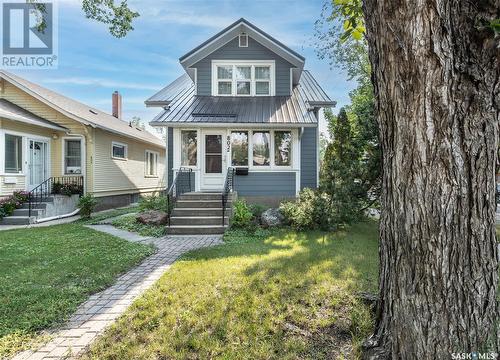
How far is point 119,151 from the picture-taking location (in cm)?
1722

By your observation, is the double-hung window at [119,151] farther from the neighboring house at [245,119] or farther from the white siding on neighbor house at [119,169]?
the neighboring house at [245,119]

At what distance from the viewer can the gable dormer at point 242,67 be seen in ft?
42.1

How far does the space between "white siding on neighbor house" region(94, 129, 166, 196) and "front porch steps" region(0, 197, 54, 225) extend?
9.12 feet

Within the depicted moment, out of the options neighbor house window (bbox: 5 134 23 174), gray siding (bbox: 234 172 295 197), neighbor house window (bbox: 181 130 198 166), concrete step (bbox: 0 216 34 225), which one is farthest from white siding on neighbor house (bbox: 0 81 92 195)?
gray siding (bbox: 234 172 295 197)

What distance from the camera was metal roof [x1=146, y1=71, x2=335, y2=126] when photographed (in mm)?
11266

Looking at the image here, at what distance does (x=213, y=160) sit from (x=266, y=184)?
238 cm

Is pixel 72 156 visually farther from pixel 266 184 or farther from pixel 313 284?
pixel 313 284

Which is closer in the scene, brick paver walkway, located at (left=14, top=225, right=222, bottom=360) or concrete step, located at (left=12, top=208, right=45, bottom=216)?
brick paver walkway, located at (left=14, top=225, right=222, bottom=360)

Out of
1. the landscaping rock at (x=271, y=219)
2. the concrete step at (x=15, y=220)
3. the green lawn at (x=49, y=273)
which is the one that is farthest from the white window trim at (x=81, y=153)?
the landscaping rock at (x=271, y=219)

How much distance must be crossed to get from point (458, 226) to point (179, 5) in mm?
10011

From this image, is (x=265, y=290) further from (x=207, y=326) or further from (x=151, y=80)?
(x=151, y=80)

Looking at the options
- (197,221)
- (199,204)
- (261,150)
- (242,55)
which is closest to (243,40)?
(242,55)

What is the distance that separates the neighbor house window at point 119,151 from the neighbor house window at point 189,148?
655cm

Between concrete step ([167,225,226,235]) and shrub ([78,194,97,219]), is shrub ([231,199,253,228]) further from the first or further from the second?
shrub ([78,194,97,219])
